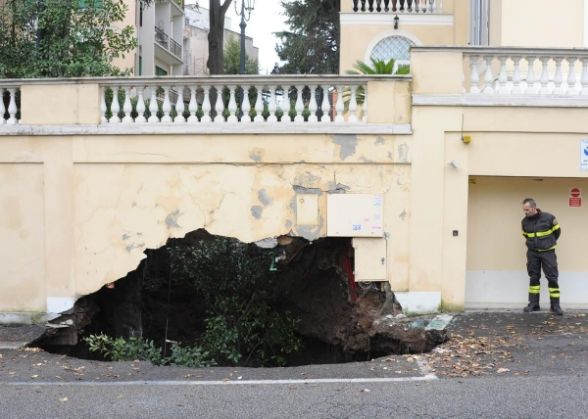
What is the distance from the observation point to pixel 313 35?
90.7 feet

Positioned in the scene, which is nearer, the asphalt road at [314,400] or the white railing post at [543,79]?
the asphalt road at [314,400]

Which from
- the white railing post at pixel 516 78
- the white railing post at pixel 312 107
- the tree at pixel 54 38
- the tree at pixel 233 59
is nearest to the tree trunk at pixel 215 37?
the tree at pixel 54 38

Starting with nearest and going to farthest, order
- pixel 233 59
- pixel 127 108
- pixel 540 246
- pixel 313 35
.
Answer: pixel 540 246, pixel 127 108, pixel 313 35, pixel 233 59

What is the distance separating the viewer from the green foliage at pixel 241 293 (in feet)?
34.4

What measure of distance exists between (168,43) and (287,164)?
25052mm

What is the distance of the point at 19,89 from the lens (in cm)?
934

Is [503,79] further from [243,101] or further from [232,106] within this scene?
[232,106]

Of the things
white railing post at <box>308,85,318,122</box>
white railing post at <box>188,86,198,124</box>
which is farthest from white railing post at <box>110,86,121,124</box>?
white railing post at <box>308,85,318,122</box>

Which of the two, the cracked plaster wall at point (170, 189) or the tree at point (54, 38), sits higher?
the tree at point (54, 38)

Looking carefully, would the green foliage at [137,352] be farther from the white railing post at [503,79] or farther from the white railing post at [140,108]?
the white railing post at [503,79]

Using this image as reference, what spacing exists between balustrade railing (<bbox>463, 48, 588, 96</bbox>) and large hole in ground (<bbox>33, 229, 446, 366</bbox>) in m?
2.97

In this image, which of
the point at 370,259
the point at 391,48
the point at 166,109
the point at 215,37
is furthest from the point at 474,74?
the point at 215,37

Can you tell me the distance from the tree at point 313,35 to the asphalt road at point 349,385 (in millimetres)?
21067

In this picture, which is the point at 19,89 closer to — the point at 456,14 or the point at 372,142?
the point at 372,142
